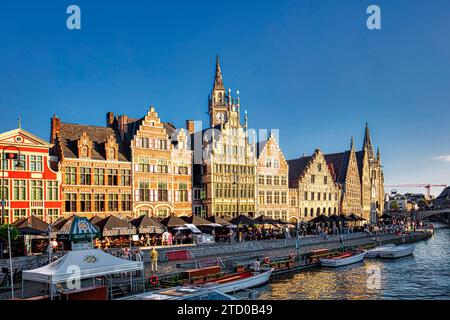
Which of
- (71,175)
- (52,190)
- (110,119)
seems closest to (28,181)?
(52,190)

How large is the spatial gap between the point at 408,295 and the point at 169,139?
30.8 meters

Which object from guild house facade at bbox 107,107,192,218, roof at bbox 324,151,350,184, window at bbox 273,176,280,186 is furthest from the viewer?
roof at bbox 324,151,350,184

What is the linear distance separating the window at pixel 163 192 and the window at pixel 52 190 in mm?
11440

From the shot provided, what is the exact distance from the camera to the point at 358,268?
40.9 metres

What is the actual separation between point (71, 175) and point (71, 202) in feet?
8.18

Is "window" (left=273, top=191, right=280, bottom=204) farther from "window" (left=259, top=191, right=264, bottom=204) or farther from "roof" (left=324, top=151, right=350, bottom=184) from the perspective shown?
"roof" (left=324, top=151, right=350, bottom=184)

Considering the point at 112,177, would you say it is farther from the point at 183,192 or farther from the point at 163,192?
the point at 183,192

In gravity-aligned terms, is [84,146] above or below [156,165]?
above

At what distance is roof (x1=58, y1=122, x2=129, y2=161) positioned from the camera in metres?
44.8

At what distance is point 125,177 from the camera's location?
157ft

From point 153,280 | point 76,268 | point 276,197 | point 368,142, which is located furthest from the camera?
point 368,142

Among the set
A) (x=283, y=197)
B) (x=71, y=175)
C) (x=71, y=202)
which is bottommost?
(x=283, y=197)

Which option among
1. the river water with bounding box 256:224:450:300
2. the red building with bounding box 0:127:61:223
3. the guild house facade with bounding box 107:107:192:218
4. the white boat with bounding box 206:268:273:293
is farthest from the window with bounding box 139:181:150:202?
the white boat with bounding box 206:268:273:293

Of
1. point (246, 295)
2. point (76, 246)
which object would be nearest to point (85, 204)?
point (76, 246)
